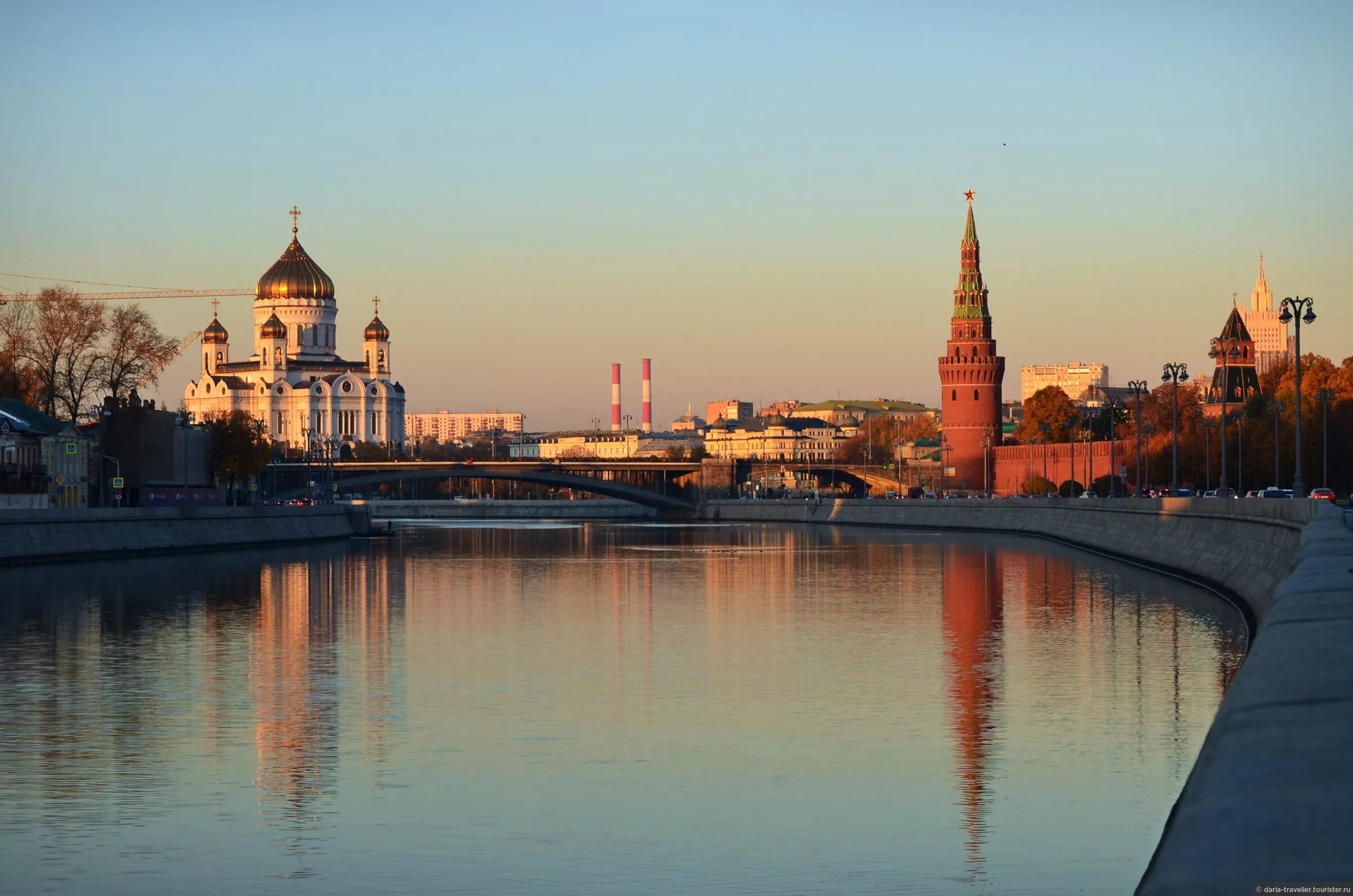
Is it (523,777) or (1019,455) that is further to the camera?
(1019,455)

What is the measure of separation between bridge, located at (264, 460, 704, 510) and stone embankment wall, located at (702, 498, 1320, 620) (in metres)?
40.8

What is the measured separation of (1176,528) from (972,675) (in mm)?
29206

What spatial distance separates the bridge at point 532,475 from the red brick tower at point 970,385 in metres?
24.4

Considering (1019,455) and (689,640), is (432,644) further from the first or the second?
(1019,455)

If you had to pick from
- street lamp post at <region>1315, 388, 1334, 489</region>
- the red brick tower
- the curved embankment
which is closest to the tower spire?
the red brick tower

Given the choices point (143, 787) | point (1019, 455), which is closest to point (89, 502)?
point (143, 787)

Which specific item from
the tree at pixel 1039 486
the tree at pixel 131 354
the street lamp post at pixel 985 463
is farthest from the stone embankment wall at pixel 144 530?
the street lamp post at pixel 985 463

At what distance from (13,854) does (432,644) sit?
60.2ft

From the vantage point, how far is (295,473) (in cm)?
16562

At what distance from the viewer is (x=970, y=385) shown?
177500 mm

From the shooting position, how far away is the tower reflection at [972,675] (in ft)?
56.2

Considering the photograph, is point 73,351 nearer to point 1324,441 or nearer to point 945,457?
point 1324,441

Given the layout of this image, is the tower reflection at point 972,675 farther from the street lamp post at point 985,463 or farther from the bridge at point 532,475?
the street lamp post at point 985,463

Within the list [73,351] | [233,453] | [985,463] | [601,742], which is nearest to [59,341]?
[73,351]
